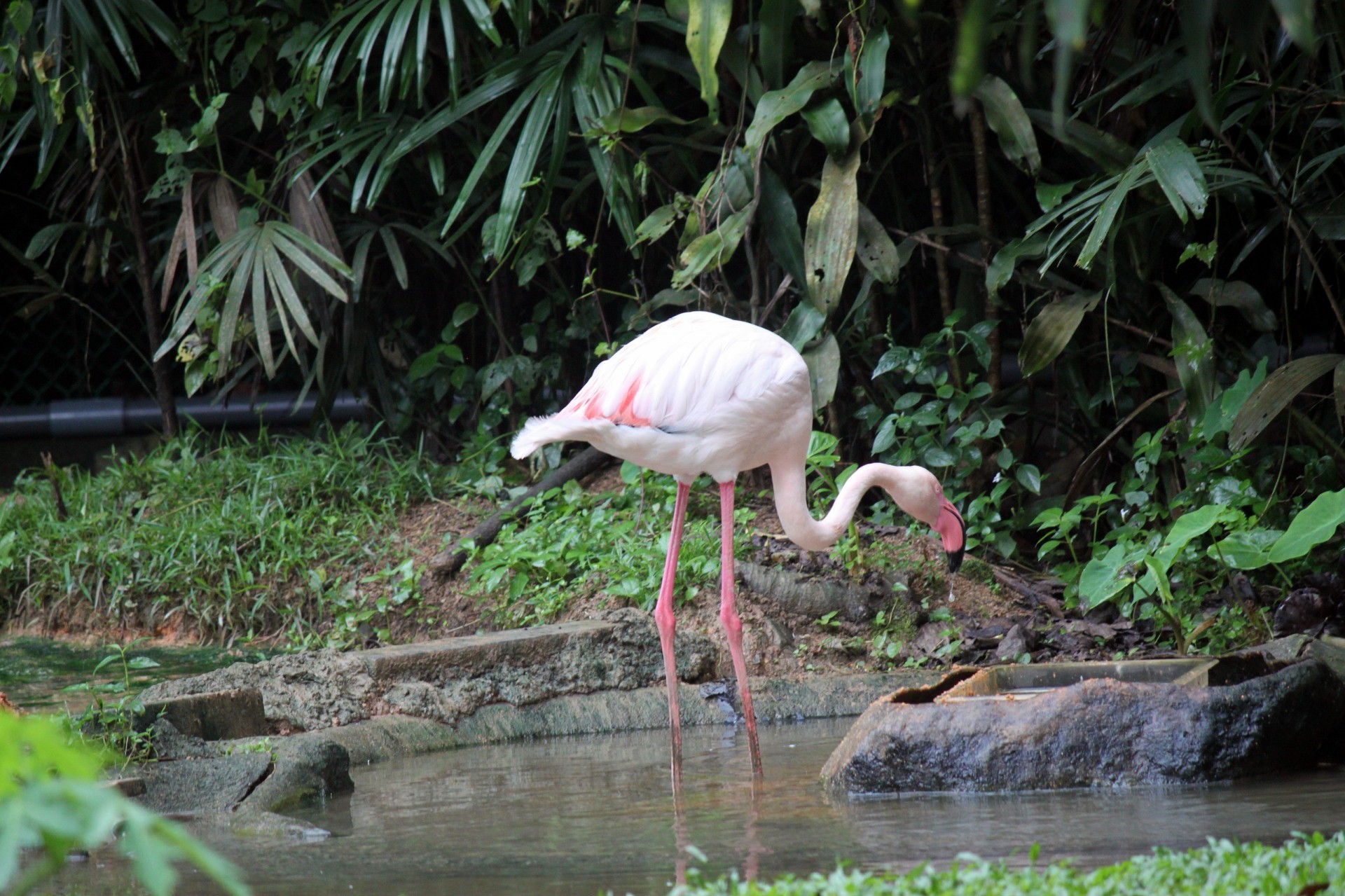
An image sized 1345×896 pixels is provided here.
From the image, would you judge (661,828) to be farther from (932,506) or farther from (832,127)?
(832,127)

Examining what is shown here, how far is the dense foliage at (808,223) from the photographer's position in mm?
5195

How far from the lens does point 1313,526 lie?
172 inches

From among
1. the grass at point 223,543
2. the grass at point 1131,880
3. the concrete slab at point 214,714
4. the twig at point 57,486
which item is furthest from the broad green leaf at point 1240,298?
the twig at point 57,486

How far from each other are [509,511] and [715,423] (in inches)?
89.4

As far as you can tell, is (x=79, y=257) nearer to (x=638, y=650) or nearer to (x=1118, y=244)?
(x=638, y=650)

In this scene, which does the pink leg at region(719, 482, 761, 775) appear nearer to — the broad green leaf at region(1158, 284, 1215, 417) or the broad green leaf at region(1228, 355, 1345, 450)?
the broad green leaf at region(1228, 355, 1345, 450)

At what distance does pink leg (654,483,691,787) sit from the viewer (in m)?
3.81

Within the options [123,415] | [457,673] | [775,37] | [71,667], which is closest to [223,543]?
[71,667]

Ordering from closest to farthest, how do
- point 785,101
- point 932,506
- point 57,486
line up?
1. point 932,506
2. point 785,101
3. point 57,486

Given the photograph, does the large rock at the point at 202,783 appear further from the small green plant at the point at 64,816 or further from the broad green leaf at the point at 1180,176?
the broad green leaf at the point at 1180,176

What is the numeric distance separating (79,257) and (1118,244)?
20.9 ft

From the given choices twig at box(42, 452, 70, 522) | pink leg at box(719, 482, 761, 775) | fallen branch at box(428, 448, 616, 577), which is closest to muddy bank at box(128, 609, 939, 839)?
pink leg at box(719, 482, 761, 775)

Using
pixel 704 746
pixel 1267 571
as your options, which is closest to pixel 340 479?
pixel 704 746

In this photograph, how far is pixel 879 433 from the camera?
5832 millimetres
